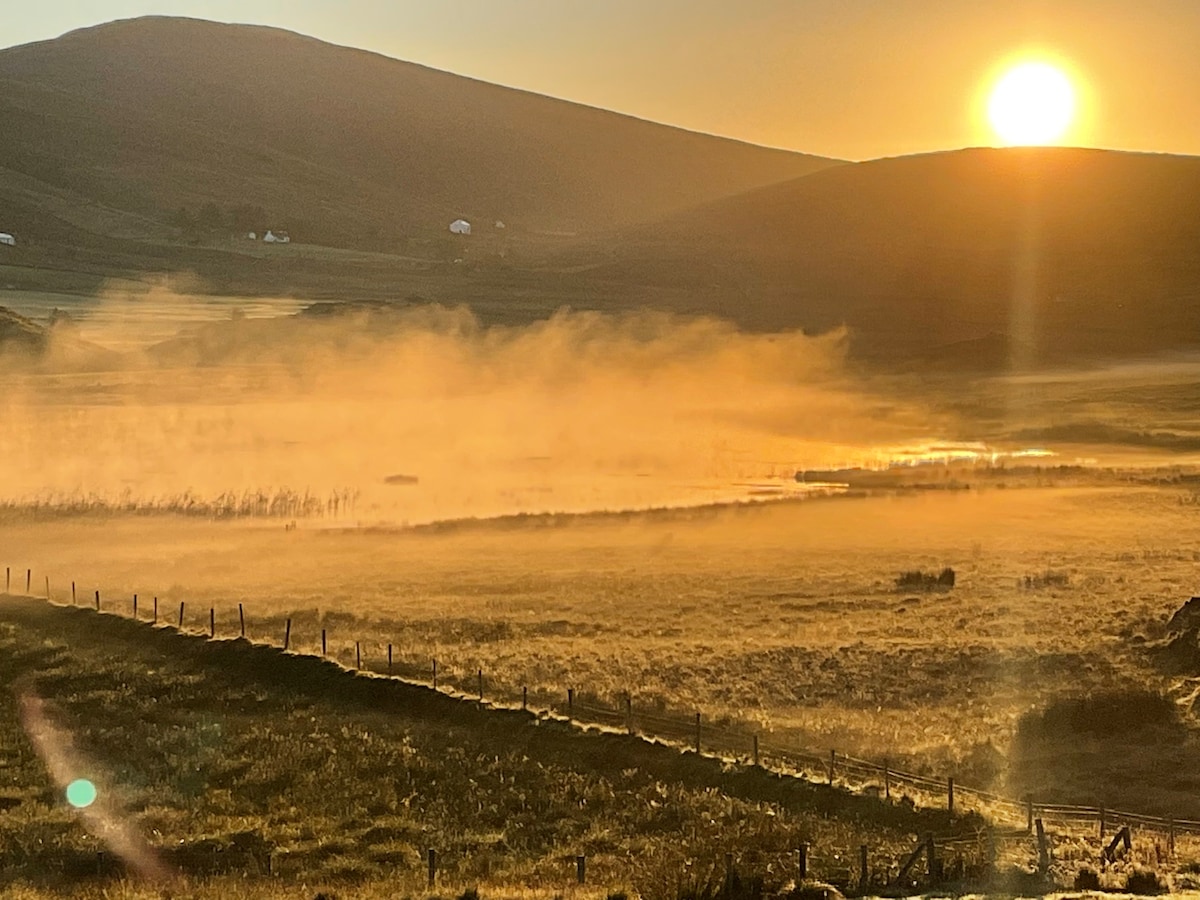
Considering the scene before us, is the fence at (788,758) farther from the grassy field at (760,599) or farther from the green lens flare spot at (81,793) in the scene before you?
the green lens flare spot at (81,793)

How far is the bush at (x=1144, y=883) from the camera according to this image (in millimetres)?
22359

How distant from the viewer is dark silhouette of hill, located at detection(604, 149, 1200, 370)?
142750 mm

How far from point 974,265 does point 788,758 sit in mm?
143833

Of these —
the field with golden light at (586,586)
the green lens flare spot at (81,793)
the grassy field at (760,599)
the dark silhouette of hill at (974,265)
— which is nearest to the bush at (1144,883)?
the field with golden light at (586,586)

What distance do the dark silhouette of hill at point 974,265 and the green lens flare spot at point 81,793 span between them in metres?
108

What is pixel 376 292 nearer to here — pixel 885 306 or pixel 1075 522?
→ pixel 885 306

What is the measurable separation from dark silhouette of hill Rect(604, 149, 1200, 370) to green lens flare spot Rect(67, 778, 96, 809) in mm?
107808

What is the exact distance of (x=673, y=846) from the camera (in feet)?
83.2

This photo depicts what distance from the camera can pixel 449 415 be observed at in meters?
114

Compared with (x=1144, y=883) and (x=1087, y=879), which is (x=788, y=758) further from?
(x=1144, y=883)

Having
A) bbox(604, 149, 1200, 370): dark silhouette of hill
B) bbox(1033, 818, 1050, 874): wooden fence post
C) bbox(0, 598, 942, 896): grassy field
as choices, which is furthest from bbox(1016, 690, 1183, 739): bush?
bbox(604, 149, 1200, 370): dark silhouette of hill

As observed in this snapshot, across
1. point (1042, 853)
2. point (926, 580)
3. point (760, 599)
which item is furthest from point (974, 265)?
point (1042, 853)

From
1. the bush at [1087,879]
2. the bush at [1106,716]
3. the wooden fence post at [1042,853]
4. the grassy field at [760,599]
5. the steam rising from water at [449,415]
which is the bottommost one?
the bush at [1087,879]

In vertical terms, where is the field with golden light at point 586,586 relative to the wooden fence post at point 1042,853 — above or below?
above
